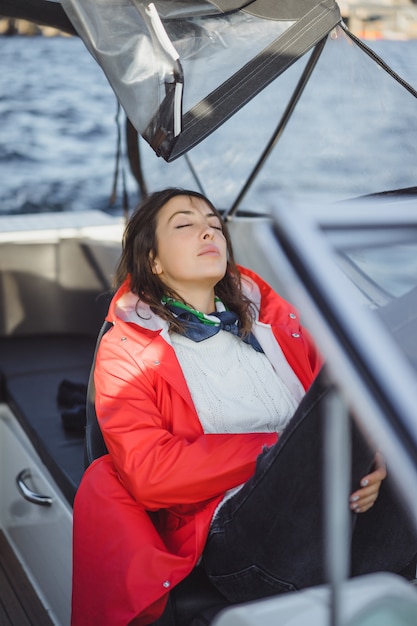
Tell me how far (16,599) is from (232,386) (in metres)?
1.10

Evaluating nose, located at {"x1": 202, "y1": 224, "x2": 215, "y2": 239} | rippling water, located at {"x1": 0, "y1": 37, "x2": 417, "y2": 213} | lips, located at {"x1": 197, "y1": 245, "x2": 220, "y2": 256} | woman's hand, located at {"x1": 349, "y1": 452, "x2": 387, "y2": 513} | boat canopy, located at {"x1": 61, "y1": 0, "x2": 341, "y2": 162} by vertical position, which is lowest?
rippling water, located at {"x1": 0, "y1": 37, "x2": 417, "y2": 213}

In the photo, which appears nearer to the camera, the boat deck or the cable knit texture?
the cable knit texture

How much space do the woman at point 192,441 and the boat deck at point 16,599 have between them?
2.44 feet

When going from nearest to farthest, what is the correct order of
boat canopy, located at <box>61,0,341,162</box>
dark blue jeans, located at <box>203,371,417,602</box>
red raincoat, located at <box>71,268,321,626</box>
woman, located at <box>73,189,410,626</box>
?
dark blue jeans, located at <box>203,371,417,602</box> → woman, located at <box>73,189,410,626</box> → red raincoat, located at <box>71,268,321,626</box> → boat canopy, located at <box>61,0,341,162</box>

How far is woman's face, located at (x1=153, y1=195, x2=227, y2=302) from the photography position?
2020mm

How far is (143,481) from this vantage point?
1.71m

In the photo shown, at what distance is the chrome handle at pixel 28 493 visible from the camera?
2.44 m

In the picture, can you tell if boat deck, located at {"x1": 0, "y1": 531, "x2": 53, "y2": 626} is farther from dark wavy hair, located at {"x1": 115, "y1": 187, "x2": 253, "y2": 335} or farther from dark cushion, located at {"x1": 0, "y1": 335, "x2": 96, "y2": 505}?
dark wavy hair, located at {"x1": 115, "y1": 187, "x2": 253, "y2": 335}

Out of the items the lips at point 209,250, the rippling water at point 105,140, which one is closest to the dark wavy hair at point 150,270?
the lips at point 209,250

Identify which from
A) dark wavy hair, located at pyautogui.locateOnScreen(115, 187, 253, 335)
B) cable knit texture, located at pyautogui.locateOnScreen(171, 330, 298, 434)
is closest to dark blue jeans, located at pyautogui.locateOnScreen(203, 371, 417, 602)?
cable knit texture, located at pyautogui.locateOnScreen(171, 330, 298, 434)

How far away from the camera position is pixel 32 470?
2.65 meters

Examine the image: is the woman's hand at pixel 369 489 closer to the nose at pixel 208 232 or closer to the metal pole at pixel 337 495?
the metal pole at pixel 337 495

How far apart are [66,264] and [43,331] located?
11.4 inches

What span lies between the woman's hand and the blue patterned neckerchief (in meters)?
0.57
